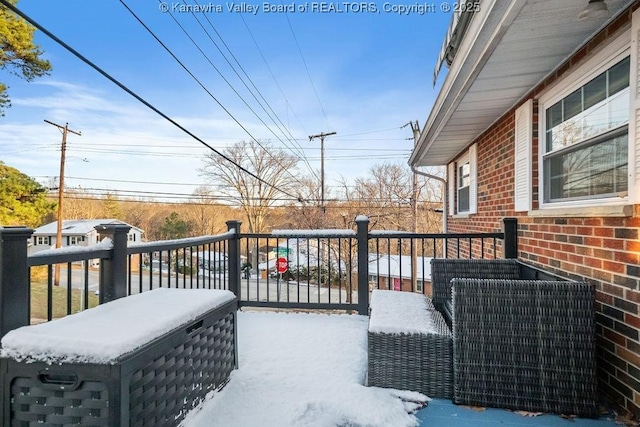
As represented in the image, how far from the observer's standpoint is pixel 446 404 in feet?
5.76

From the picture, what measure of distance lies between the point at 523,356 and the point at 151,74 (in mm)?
14101

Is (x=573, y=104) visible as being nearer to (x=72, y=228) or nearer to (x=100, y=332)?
(x=100, y=332)

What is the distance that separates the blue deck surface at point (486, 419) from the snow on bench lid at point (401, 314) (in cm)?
39

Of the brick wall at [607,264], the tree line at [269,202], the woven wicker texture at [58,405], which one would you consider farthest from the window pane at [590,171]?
the tree line at [269,202]

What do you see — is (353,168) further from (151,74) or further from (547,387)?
(547,387)

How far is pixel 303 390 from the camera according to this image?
182cm

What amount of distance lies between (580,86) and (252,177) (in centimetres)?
2230

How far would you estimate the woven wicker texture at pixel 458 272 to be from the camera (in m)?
2.69

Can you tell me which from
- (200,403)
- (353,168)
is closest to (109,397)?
(200,403)

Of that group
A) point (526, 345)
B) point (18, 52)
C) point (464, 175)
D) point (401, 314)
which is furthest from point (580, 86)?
point (18, 52)

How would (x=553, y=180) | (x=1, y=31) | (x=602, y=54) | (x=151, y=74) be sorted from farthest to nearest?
(x=151, y=74) → (x=1, y=31) → (x=553, y=180) → (x=602, y=54)

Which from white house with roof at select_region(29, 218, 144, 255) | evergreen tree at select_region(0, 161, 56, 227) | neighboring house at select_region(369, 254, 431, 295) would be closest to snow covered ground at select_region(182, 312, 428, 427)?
neighboring house at select_region(369, 254, 431, 295)

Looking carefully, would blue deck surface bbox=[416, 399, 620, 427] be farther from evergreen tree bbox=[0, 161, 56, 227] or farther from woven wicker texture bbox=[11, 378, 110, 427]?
evergreen tree bbox=[0, 161, 56, 227]

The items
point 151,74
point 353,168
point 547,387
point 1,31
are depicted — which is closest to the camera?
point 547,387
